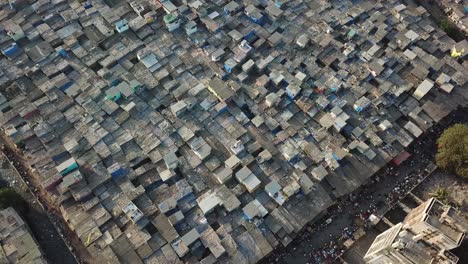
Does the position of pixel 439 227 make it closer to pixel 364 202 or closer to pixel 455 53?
pixel 364 202

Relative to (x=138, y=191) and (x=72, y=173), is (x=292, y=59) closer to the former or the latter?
(x=138, y=191)

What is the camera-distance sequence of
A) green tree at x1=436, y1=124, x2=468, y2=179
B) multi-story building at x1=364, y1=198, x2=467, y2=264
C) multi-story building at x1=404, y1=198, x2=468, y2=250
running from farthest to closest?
1. green tree at x1=436, y1=124, x2=468, y2=179
2. multi-story building at x1=364, y1=198, x2=467, y2=264
3. multi-story building at x1=404, y1=198, x2=468, y2=250

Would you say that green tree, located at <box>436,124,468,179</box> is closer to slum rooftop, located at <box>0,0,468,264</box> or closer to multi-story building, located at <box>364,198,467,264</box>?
slum rooftop, located at <box>0,0,468,264</box>

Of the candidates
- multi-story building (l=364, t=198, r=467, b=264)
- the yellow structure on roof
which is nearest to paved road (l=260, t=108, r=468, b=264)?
multi-story building (l=364, t=198, r=467, b=264)

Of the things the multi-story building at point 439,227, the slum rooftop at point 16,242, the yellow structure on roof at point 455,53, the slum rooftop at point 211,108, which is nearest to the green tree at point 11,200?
the slum rooftop at point 16,242

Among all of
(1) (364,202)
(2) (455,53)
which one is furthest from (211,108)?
(2) (455,53)
